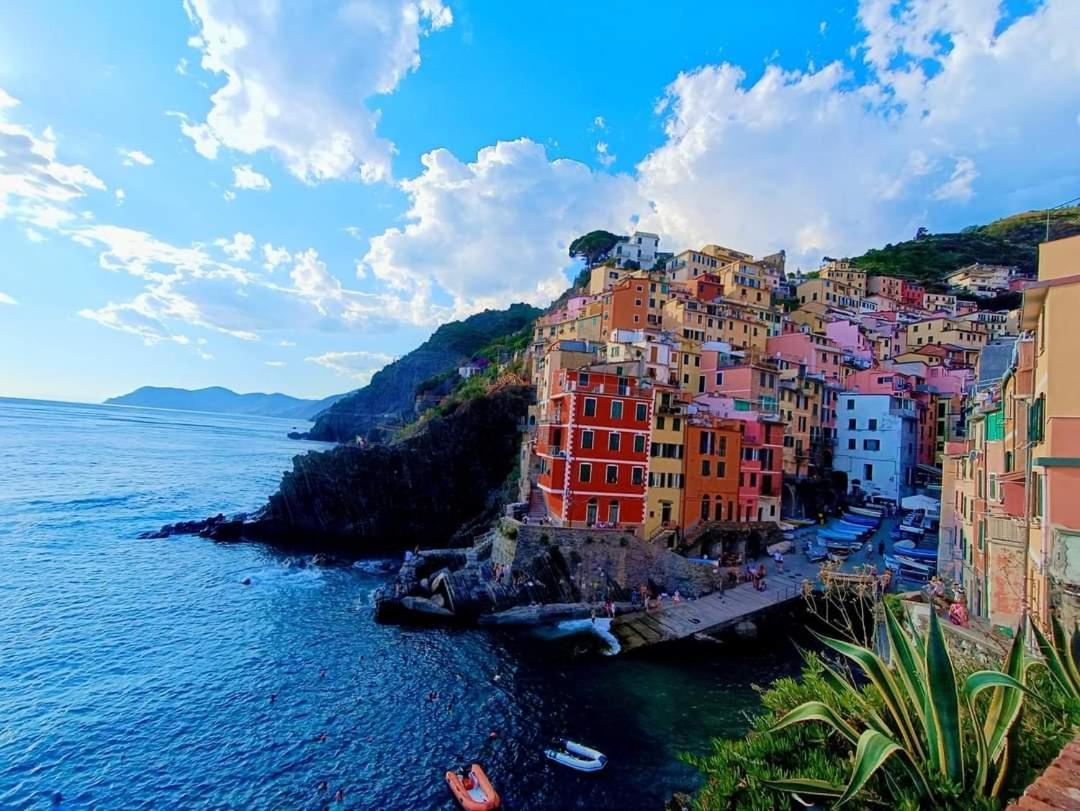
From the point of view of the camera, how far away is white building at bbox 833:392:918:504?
5106 centimetres

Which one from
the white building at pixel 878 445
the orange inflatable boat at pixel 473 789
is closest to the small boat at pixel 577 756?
the orange inflatable boat at pixel 473 789

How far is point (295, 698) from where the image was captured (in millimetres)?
23641

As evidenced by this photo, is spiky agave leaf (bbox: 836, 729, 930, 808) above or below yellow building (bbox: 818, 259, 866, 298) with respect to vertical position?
below

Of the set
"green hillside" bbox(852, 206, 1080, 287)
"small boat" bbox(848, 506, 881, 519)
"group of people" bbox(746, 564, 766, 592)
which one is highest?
"green hillside" bbox(852, 206, 1080, 287)

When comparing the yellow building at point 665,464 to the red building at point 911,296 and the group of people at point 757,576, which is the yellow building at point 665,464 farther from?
the red building at point 911,296

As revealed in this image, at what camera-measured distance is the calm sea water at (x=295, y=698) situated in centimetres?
1852

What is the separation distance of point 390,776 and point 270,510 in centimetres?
4315

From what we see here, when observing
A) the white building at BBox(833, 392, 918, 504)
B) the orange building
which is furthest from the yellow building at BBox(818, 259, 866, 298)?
the orange building

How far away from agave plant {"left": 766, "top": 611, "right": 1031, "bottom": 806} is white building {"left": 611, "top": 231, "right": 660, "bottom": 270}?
9322 centimetres

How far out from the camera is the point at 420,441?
60.8m

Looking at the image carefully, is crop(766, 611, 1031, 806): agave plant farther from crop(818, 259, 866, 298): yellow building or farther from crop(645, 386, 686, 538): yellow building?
crop(818, 259, 866, 298): yellow building

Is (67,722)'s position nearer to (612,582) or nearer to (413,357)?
(612,582)

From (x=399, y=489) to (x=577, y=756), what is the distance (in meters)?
42.9

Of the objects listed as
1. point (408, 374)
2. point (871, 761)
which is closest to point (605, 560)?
point (871, 761)
